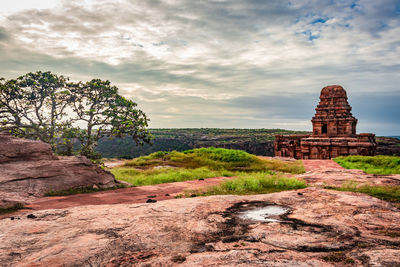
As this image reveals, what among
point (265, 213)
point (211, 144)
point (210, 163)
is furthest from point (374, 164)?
point (211, 144)

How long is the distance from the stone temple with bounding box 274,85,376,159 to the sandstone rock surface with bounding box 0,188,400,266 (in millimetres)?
23561

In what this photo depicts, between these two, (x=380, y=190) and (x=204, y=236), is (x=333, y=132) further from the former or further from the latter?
(x=204, y=236)

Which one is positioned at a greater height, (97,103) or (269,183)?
(97,103)

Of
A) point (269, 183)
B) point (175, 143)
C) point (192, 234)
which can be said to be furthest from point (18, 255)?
point (175, 143)

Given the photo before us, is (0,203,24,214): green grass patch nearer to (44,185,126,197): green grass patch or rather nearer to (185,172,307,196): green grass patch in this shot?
(44,185,126,197): green grass patch

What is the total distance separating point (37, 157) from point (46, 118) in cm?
347

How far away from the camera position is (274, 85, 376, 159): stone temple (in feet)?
85.7

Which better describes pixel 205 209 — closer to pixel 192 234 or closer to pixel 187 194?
pixel 192 234

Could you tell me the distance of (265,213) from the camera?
5.04 meters

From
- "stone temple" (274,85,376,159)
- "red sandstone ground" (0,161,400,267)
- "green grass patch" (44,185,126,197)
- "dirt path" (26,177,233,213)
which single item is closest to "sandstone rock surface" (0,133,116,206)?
"green grass patch" (44,185,126,197)

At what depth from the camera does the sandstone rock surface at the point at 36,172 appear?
295 inches

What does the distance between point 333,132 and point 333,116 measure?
1.84 meters

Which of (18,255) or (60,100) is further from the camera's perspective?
(60,100)

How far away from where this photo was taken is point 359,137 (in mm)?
26062
